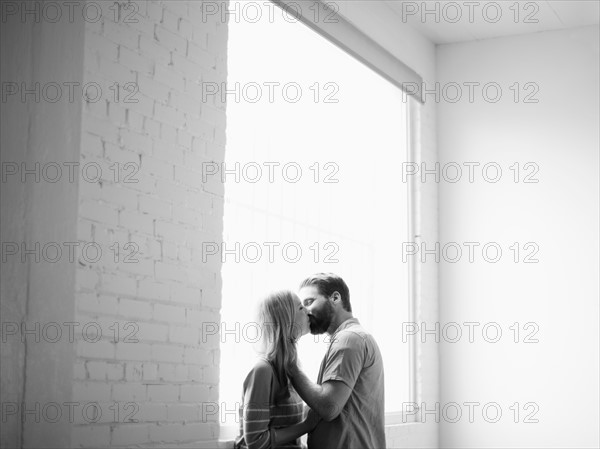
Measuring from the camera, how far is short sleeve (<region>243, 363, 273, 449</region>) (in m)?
3.92

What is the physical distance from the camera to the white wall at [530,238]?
6.80 metres

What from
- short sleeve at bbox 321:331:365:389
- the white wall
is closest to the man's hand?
short sleeve at bbox 321:331:365:389

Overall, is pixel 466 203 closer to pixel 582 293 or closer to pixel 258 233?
pixel 582 293

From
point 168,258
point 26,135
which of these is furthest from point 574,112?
point 26,135

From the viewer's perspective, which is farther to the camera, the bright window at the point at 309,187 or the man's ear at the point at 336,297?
the bright window at the point at 309,187

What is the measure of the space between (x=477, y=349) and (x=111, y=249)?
13.4 ft

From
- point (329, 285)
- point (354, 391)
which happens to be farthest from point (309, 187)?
point (354, 391)

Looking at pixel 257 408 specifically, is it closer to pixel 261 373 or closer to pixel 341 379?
pixel 261 373

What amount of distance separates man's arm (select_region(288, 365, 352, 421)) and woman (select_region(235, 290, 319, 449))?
6 centimetres

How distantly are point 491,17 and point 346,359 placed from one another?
3670 millimetres

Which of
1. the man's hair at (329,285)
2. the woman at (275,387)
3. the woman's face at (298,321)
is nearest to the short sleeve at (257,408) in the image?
the woman at (275,387)

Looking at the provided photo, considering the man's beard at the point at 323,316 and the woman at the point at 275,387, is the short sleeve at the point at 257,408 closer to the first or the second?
the woman at the point at 275,387

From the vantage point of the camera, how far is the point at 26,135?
3611 millimetres

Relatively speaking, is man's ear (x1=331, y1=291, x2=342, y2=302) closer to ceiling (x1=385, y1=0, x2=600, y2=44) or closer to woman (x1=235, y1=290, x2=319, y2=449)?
woman (x1=235, y1=290, x2=319, y2=449)
